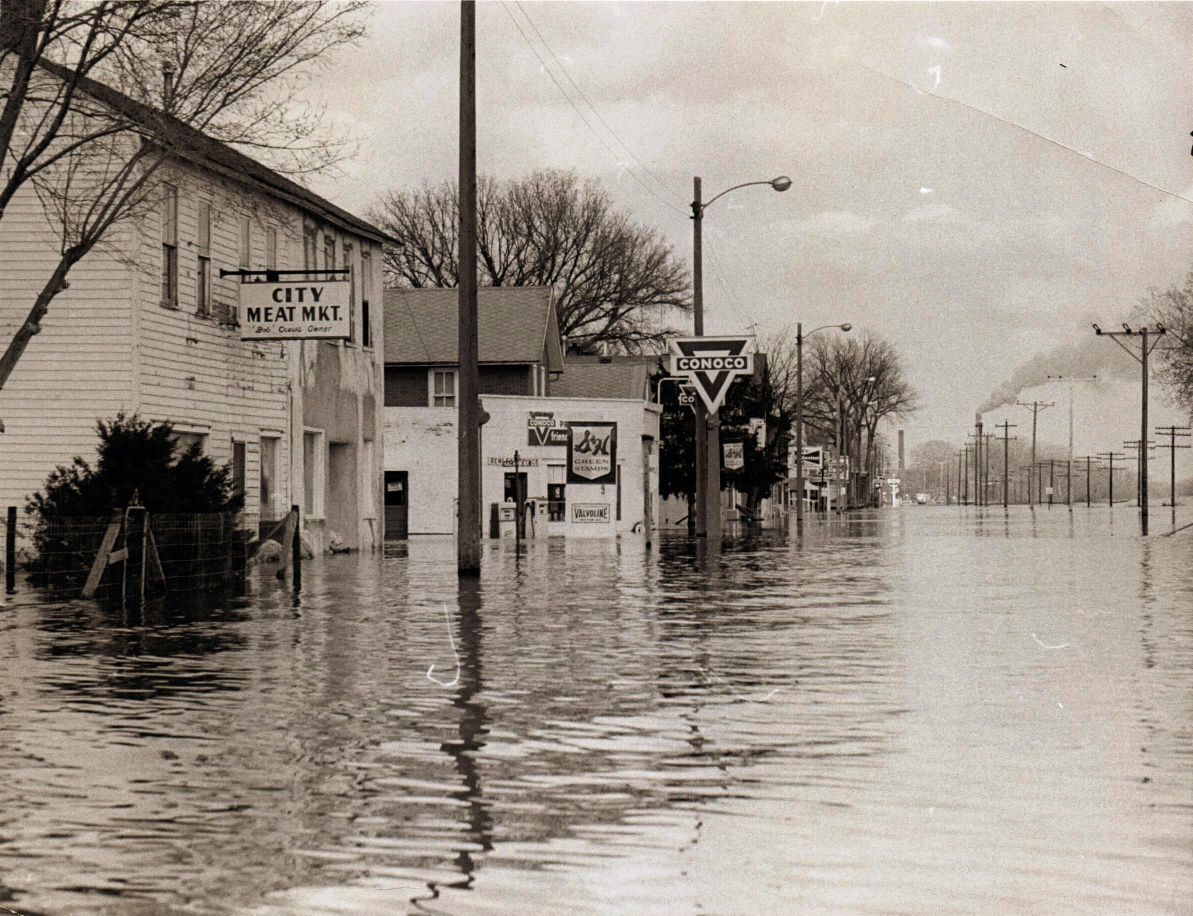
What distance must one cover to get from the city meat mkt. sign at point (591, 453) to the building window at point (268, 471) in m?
11.9

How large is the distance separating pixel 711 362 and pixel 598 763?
1463 inches

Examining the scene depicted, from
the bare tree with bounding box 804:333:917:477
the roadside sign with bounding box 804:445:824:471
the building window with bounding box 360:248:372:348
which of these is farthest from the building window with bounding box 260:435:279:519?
the bare tree with bounding box 804:333:917:477

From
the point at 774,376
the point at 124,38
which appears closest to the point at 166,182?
the point at 124,38

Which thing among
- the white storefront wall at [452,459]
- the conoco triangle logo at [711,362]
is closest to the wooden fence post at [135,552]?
the conoco triangle logo at [711,362]

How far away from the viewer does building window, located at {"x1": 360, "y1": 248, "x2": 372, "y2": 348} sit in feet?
139

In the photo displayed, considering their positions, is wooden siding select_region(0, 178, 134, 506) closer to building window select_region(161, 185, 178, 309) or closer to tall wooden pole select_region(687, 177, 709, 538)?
building window select_region(161, 185, 178, 309)

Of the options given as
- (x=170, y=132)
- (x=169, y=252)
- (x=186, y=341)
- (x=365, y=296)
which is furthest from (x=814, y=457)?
(x=170, y=132)

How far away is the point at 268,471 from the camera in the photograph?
120 ft

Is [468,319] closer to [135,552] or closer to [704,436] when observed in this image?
[135,552]

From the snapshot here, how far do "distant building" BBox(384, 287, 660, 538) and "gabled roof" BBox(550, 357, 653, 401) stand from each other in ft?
18.0

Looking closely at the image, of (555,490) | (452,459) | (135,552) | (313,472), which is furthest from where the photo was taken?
(555,490)

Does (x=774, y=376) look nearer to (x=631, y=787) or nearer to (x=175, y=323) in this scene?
(x=175, y=323)

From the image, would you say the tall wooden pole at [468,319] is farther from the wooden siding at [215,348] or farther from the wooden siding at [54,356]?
the wooden siding at [54,356]

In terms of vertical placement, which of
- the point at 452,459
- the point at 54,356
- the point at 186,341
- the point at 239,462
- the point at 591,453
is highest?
the point at 186,341
